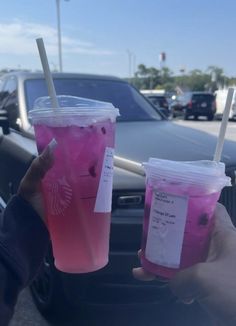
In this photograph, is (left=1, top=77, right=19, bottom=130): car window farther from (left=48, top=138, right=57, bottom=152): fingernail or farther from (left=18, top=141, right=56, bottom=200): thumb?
(left=48, top=138, right=57, bottom=152): fingernail

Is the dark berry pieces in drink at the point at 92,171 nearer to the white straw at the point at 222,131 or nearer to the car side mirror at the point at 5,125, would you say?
the white straw at the point at 222,131

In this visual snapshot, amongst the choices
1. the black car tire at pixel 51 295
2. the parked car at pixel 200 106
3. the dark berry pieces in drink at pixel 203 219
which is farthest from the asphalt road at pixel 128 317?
the parked car at pixel 200 106

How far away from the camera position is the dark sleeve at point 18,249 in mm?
1368

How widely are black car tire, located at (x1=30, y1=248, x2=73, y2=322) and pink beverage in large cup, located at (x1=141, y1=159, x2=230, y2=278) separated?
1.72 m

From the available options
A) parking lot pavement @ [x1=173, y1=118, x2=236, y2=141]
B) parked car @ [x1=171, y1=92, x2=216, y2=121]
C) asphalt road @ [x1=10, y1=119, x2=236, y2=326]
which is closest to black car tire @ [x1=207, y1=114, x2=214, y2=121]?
parked car @ [x1=171, y1=92, x2=216, y2=121]

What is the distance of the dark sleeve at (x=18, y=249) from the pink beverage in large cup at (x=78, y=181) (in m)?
0.08

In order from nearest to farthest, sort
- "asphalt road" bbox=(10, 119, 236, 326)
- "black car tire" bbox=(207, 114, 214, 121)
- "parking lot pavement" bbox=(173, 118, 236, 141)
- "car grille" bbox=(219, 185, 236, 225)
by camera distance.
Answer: "car grille" bbox=(219, 185, 236, 225), "asphalt road" bbox=(10, 119, 236, 326), "parking lot pavement" bbox=(173, 118, 236, 141), "black car tire" bbox=(207, 114, 214, 121)

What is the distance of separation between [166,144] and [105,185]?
2.03 m

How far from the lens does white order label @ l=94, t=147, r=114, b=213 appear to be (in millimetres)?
1356

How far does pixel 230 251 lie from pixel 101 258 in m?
0.37

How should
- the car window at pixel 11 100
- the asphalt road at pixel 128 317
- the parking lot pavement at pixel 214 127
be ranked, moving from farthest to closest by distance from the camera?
the parking lot pavement at pixel 214 127 < the car window at pixel 11 100 < the asphalt road at pixel 128 317

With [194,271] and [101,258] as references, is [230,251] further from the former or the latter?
[101,258]

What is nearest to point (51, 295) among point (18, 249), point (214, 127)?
point (18, 249)

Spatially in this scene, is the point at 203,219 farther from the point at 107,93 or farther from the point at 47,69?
the point at 107,93
